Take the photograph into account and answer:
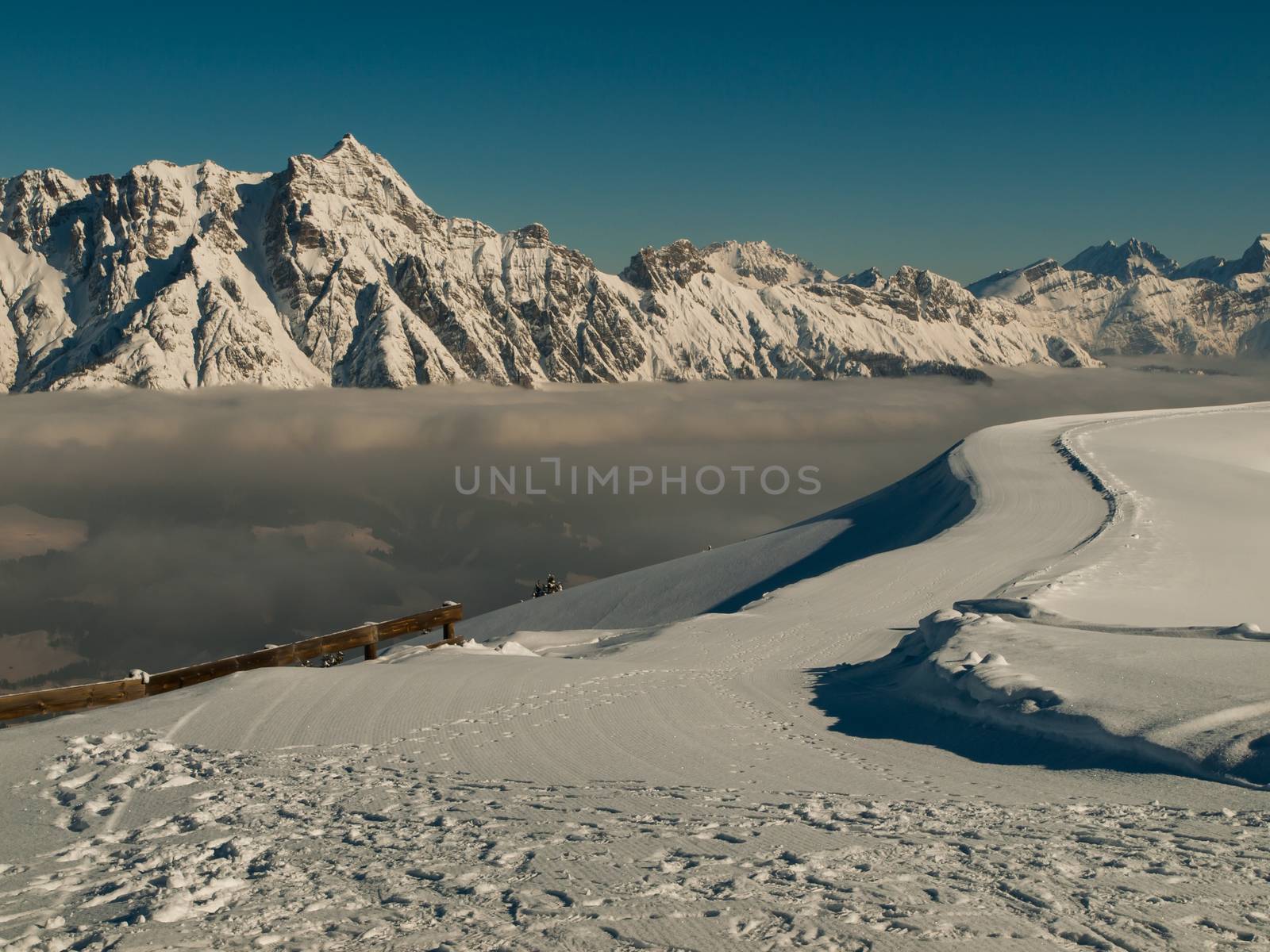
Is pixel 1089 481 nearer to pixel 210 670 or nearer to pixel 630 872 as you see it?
pixel 210 670

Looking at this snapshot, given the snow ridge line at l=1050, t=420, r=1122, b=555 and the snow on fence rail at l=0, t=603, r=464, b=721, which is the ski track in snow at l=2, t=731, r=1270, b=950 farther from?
the snow ridge line at l=1050, t=420, r=1122, b=555

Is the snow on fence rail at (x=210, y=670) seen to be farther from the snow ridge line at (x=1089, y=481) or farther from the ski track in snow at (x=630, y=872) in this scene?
the snow ridge line at (x=1089, y=481)

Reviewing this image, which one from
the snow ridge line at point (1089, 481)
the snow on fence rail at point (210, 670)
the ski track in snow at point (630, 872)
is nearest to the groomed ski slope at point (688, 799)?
the ski track in snow at point (630, 872)

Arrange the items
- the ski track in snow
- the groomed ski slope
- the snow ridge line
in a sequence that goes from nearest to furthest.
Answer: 1. the ski track in snow
2. the groomed ski slope
3. the snow ridge line

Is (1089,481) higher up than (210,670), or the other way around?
(210,670)

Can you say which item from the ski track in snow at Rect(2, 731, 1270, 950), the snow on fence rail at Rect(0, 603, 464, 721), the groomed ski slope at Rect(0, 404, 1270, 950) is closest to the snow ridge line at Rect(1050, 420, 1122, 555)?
the groomed ski slope at Rect(0, 404, 1270, 950)

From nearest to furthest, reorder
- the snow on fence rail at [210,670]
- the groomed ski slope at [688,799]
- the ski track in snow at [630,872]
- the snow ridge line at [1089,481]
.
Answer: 1. the ski track in snow at [630,872]
2. the groomed ski slope at [688,799]
3. the snow on fence rail at [210,670]
4. the snow ridge line at [1089,481]

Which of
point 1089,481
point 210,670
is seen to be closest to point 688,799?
point 210,670
